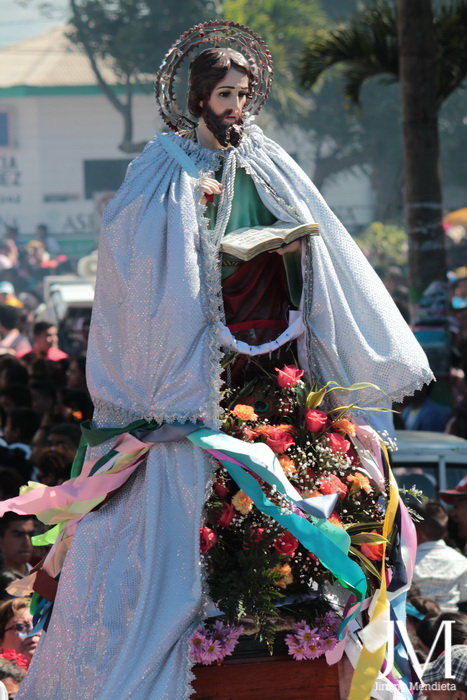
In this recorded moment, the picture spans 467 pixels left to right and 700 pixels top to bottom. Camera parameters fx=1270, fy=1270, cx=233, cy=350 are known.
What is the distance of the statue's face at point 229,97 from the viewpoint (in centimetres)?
469

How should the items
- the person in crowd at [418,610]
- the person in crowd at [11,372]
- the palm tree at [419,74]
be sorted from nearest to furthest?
1. the person in crowd at [418,610]
2. the palm tree at [419,74]
3. the person in crowd at [11,372]

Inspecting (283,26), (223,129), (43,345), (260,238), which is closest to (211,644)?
(260,238)

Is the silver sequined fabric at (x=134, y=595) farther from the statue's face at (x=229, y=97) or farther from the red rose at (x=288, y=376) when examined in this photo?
the statue's face at (x=229, y=97)

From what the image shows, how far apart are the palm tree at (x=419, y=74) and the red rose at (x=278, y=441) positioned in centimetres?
524

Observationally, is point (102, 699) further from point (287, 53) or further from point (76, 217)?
point (76, 217)

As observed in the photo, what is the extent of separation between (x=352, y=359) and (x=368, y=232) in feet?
93.2

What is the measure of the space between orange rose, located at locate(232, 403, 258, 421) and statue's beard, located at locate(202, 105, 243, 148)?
1018mm

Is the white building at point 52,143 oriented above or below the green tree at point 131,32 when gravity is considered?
below

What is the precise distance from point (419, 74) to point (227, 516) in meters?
5.52

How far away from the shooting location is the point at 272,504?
4.18 metres

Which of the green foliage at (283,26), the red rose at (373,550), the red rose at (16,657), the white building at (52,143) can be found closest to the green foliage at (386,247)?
the green foliage at (283,26)

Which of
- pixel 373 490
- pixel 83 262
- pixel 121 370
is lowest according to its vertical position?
pixel 83 262

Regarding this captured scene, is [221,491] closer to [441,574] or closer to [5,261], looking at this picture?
[441,574]

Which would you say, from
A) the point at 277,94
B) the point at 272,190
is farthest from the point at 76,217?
the point at 272,190
